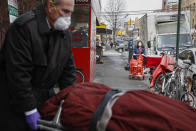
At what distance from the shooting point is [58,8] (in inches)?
78.2

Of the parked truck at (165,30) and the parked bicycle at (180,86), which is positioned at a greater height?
the parked truck at (165,30)

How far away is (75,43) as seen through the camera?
7863mm

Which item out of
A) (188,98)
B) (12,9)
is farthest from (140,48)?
(12,9)

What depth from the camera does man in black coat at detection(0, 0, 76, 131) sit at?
177 centimetres

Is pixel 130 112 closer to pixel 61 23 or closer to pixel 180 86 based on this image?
pixel 61 23

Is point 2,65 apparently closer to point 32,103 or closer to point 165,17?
point 32,103

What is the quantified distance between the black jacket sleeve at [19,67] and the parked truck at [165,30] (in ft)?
36.5

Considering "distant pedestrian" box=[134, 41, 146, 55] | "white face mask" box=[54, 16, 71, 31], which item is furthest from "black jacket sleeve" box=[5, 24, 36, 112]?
"distant pedestrian" box=[134, 41, 146, 55]

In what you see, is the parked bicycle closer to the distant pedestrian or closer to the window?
the window

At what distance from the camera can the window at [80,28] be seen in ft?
25.8

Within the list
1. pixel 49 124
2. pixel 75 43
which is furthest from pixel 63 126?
pixel 75 43

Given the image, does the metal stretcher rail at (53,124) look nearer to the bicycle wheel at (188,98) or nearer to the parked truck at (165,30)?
the bicycle wheel at (188,98)

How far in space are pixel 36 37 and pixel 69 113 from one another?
716mm

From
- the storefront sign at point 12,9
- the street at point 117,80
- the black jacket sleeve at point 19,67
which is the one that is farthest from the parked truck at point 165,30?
the black jacket sleeve at point 19,67
